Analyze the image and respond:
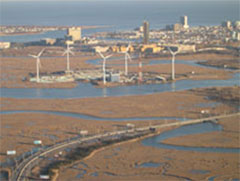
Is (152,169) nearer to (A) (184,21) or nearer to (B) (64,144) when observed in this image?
(B) (64,144)

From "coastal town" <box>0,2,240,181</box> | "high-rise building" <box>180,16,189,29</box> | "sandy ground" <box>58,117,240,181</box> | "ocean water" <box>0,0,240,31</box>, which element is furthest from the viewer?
"ocean water" <box>0,0,240,31</box>

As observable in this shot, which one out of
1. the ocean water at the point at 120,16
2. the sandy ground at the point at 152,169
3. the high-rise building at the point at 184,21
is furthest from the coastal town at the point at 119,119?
the ocean water at the point at 120,16

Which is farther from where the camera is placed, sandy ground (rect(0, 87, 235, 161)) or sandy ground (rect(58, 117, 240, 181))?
sandy ground (rect(0, 87, 235, 161))

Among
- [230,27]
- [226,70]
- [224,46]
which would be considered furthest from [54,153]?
[230,27]

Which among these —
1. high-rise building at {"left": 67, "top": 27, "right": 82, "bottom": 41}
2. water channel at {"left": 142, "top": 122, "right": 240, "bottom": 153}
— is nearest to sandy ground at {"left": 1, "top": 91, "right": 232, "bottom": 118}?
water channel at {"left": 142, "top": 122, "right": 240, "bottom": 153}

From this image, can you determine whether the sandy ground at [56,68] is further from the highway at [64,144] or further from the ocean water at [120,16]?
the ocean water at [120,16]

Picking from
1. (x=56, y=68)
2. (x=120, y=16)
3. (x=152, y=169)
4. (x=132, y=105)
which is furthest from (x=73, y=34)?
(x=120, y=16)

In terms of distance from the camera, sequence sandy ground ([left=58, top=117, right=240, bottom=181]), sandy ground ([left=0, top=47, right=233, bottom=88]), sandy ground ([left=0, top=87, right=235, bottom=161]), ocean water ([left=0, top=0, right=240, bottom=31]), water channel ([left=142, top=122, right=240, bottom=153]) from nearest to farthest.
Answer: sandy ground ([left=58, top=117, right=240, bottom=181]), water channel ([left=142, top=122, right=240, bottom=153]), sandy ground ([left=0, top=87, right=235, bottom=161]), sandy ground ([left=0, top=47, right=233, bottom=88]), ocean water ([left=0, top=0, right=240, bottom=31])

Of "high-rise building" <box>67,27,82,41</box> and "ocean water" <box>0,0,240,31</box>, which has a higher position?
"ocean water" <box>0,0,240,31</box>

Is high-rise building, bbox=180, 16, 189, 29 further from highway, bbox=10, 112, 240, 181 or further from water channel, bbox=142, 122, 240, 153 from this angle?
water channel, bbox=142, 122, 240, 153

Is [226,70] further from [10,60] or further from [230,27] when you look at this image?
[230,27]
